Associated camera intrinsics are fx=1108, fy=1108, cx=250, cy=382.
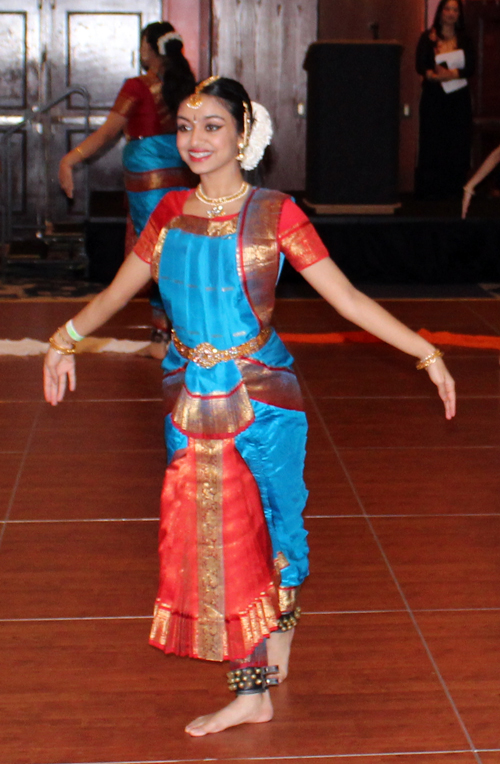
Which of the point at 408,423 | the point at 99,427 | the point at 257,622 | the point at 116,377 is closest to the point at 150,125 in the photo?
the point at 116,377

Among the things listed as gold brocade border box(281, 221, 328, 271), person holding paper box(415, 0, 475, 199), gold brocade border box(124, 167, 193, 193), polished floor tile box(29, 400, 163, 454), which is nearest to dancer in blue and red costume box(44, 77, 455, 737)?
gold brocade border box(281, 221, 328, 271)

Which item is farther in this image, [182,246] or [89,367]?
[89,367]

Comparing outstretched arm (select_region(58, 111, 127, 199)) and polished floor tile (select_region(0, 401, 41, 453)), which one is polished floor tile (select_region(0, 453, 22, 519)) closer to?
polished floor tile (select_region(0, 401, 41, 453))

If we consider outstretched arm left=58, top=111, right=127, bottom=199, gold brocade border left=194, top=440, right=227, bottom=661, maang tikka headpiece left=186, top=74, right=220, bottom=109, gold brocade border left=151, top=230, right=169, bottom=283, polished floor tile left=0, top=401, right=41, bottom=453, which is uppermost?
maang tikka headpiece left=186, top=74, right=220, bottom=109

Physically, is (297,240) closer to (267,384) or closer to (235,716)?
(267,384)

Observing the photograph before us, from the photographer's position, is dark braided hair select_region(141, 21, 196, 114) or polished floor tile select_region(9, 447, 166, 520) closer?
polished floor tile select_region(9, 447, 166, 520)

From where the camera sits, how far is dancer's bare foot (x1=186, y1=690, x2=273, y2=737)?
2.10 m

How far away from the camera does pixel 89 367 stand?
491 cm

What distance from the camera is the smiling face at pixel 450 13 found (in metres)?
7.41

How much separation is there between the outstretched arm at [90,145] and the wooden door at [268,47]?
14.7 feet

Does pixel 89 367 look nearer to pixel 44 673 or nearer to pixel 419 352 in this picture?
pixel 44 673

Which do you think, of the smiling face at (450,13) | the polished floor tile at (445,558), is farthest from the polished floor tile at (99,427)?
the smiling face at (450,13)

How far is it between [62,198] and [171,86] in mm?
4721

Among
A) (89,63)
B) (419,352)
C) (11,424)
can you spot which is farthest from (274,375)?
(89,63)
